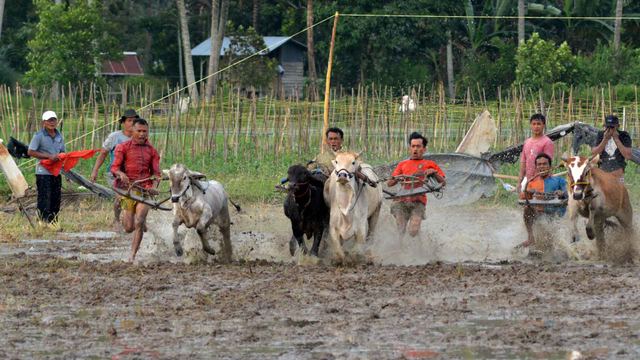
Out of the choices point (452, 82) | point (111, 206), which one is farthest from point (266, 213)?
point (452, 82)

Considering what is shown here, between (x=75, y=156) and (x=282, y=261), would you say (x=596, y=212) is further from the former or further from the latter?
(x=75, y=156)

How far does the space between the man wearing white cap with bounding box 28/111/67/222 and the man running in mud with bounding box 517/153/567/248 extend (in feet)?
20.2

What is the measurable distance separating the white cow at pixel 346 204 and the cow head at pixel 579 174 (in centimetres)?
211

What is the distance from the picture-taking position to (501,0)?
4066 cm

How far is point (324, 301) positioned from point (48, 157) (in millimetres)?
6014

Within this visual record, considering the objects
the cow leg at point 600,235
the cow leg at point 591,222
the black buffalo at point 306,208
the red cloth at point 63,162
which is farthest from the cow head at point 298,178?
the red cloth at point 63,162

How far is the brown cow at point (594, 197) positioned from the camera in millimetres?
9328

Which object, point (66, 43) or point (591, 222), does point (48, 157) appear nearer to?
point (591, 222)

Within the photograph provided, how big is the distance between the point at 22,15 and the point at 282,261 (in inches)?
1562

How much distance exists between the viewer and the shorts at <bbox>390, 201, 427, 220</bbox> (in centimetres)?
1059


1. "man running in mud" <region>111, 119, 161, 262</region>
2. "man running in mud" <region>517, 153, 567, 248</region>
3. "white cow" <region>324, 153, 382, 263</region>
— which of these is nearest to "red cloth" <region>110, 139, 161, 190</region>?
"man running in mud" <region>111, 119, 161, 262</region>

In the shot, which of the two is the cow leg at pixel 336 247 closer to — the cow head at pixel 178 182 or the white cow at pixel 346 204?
the white cow at pixel 346 204

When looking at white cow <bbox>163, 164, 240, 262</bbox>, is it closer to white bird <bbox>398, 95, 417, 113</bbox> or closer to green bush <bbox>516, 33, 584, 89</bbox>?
white bird <bbox>398, 95, 417, 113</bbox>

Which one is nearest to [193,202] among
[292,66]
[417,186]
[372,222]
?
[372,222]
